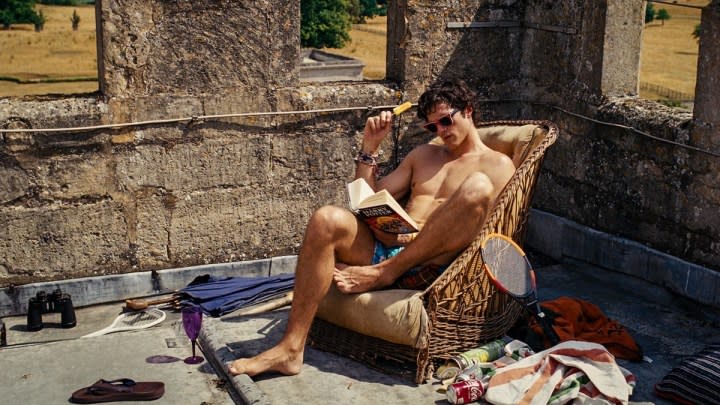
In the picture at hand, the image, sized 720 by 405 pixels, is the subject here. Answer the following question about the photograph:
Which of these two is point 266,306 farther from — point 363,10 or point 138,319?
point 363,10

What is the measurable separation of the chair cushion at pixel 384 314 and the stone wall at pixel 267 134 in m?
1.77

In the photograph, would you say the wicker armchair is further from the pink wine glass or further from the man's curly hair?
the pink wine glass

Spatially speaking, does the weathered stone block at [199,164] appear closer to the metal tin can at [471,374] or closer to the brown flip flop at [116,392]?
the brown flip flop at [116,392]

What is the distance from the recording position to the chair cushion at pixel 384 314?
15.9 ft

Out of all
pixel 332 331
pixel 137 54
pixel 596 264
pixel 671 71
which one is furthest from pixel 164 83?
pixel 671 71

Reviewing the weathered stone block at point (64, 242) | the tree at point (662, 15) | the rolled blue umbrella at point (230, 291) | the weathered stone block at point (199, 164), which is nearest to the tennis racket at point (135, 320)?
the rolled blue umbrella at point (230, 291)

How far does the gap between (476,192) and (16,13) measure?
72.7 m

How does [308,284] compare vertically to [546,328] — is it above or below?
above

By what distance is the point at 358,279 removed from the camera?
504cm

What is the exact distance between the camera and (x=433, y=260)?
5141 mm

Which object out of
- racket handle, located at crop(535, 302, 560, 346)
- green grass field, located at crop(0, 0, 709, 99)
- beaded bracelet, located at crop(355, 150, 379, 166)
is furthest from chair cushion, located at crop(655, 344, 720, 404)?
green grass field, located at crop(0, 0, 709, 99)

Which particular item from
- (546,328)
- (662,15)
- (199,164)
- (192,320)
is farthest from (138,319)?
(662,15)

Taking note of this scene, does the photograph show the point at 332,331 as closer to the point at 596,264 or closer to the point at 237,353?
the point at 237,353

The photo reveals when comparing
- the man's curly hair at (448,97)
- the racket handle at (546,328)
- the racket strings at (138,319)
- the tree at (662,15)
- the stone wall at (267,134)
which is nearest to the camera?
the racket handle at (546,328)
